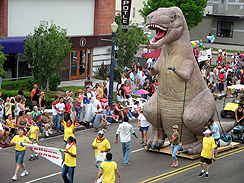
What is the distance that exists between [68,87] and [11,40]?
463 centimetres

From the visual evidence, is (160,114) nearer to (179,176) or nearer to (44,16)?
(179,176)

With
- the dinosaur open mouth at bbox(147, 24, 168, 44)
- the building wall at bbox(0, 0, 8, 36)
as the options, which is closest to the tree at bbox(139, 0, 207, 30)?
the building wall at bbox(0, 0, 8, 36)

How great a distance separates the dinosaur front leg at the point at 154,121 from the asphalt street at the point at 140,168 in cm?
39

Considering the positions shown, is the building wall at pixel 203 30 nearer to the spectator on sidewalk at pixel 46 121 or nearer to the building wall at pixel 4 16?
the building wall at pixel 4 16

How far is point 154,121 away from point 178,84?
1658 mm

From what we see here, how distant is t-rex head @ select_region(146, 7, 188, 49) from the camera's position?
46.6 feet

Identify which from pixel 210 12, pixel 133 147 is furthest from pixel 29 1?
pixel 210 12

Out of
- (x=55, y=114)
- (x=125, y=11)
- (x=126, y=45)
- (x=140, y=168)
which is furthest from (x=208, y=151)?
(x=125, y=11)

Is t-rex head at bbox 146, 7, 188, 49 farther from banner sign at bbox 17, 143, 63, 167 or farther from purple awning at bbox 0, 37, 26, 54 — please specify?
purple awning at bbox 0, 37, 26, 54

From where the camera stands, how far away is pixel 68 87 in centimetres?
2694

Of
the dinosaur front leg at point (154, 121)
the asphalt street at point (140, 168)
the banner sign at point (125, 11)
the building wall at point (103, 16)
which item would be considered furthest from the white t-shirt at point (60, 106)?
the building wall at point (103, 16)

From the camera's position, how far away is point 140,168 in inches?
548

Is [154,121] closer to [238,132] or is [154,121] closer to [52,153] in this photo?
[238,132]

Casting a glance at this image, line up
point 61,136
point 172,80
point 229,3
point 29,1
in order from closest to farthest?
1. point 172,80
2. point 61,136
3. point 29,1
4. point 229,3
